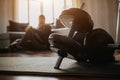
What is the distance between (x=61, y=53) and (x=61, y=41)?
140 mm

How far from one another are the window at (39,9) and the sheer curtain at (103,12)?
1.92 ft

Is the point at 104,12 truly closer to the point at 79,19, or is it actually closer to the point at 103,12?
the point at 103,12

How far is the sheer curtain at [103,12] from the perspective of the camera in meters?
6.08

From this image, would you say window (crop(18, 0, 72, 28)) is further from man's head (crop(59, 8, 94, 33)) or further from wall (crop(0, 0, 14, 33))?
man's head (crop(59, 8, 94, 33))

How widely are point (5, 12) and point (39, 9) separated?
35.6 inches

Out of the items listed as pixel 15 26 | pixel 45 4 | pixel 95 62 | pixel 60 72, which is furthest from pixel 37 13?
pixel 60 72

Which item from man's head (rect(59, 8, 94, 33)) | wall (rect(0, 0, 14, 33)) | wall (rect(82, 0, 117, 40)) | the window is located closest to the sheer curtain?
wall (rect(82, 0, 117, 40))

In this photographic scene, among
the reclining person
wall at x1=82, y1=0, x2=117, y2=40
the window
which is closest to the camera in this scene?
the reclining person

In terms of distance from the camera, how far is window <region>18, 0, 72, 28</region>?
267 inches

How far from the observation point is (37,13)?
22.7 feet

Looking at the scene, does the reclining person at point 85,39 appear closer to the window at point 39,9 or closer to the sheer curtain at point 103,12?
the sheer curtain at point 103,12

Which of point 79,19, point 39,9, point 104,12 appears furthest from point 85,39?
point 39,9

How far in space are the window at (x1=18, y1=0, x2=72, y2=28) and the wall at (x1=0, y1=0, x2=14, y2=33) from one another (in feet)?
0.78

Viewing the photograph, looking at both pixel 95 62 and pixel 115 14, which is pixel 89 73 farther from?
pixel 115 14
